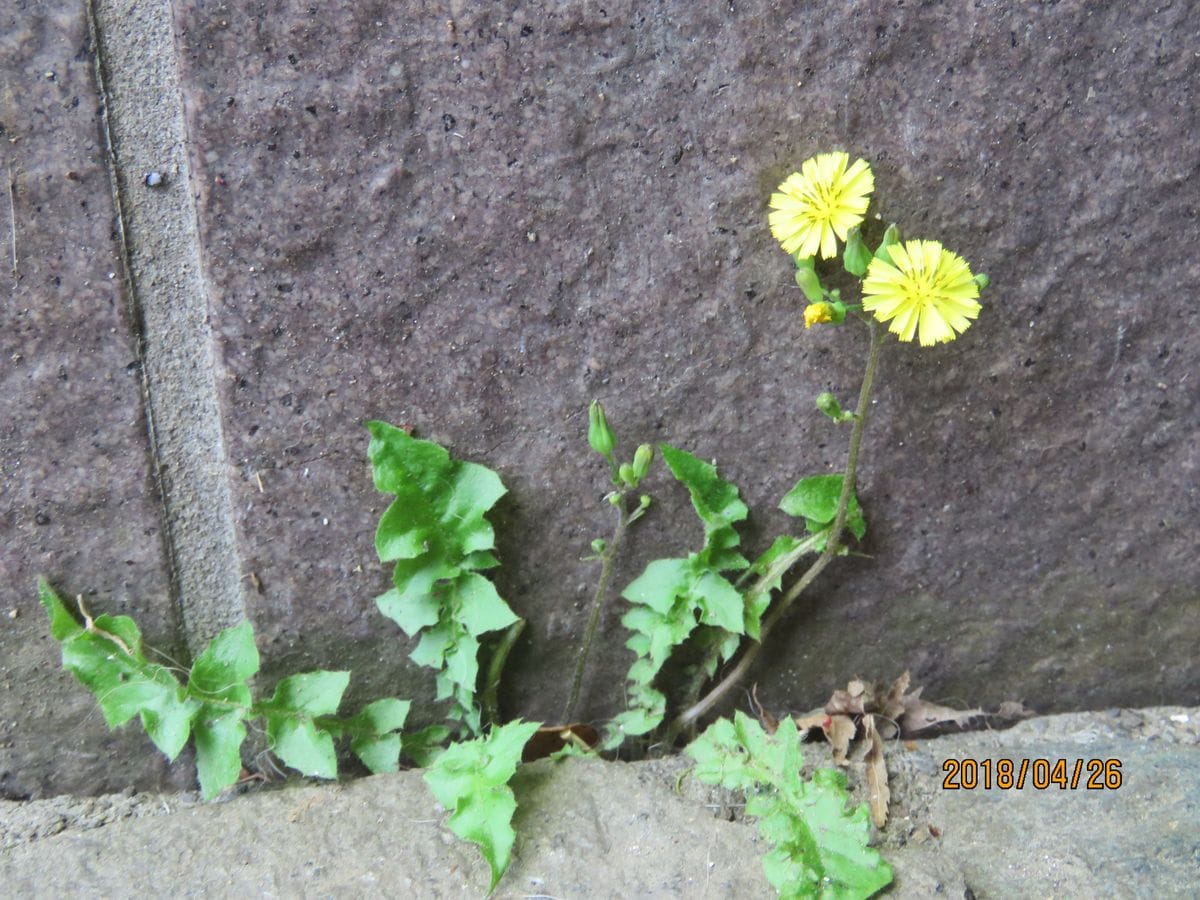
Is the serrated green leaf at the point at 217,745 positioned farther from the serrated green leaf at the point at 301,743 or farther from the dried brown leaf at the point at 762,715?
the dried brown leaf at the point at 762,715

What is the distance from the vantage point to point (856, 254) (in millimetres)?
1234

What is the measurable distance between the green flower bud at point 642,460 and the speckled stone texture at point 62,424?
24.4 inches

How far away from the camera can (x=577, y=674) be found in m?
1.45

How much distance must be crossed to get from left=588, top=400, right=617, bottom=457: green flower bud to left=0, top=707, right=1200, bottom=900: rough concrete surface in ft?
1.45

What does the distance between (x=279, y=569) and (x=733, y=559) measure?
0.61 m

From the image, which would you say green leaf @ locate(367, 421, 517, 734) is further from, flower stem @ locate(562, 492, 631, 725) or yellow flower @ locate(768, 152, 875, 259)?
yellow flower @ locate(768, 152, 875, 259)

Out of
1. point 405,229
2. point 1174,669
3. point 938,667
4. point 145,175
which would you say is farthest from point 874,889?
point 145,175

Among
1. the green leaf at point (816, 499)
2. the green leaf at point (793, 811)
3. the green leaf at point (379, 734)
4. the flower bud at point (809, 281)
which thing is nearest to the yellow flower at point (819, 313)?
the flower bud at point (809, 281)

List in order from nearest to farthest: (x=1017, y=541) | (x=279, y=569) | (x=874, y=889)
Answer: (x=874, y=889), (x=279, y=569), (x=1017, y=541)

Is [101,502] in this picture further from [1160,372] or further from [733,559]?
[1160,372]

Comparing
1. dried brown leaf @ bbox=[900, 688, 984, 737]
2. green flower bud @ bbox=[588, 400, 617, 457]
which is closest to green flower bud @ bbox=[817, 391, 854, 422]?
green flower bud @ bbox=[588, 400, 617, 457]

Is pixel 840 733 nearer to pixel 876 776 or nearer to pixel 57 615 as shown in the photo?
pixel 876 776

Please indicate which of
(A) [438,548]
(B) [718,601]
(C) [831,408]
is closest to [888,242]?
(C) [831,408]

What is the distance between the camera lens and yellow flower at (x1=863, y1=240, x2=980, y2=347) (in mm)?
1222
